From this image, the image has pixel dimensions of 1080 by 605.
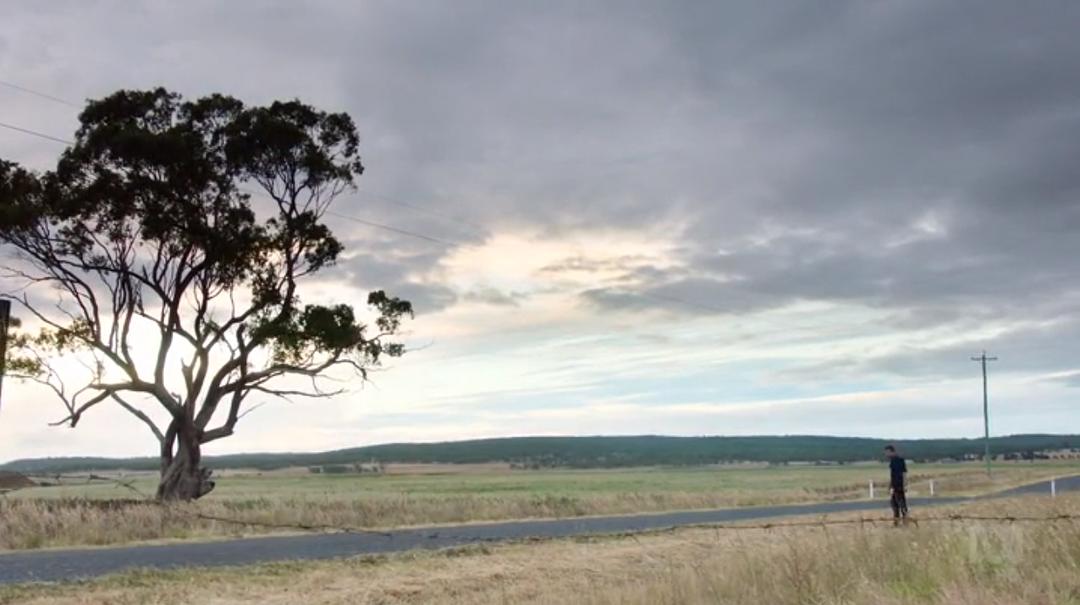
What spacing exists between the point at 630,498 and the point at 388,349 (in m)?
10.9

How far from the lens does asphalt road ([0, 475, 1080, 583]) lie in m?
19.6

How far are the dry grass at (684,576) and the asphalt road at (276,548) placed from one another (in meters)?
1.96

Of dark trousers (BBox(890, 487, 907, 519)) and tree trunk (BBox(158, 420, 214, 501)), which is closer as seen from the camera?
dark trousers (BBox(890, 487, 907, 519))

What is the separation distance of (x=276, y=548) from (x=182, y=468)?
1413cm

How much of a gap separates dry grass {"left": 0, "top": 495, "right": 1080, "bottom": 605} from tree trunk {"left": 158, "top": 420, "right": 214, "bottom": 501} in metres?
17.0

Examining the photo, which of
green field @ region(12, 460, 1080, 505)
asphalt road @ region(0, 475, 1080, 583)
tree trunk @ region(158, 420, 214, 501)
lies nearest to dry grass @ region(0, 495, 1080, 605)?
asphalt road @ region(0, 475, 1080, 583)

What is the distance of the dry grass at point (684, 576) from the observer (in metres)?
9.91

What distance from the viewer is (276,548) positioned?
922 inches

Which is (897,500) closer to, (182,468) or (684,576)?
(684,576)

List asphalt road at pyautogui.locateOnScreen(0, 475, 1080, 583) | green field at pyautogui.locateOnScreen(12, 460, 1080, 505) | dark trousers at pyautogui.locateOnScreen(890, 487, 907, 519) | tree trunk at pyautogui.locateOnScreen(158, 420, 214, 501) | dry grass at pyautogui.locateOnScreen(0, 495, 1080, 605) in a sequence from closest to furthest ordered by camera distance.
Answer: dry grass at pyautogui.locateOnScreen(0, 495, 1080, 605) < asphalt road at pyautogui.locateOnScreen(0, 475, 1080, 583) < dark trousers at pyautogui.locateOnScreen(890, 487, 907, 519) < tree trunk at pyautogui.locateOnScreen(158, 420, 214, 501) < green field at pyautogui.locateOnScreen(12, 460, 1080, 505)

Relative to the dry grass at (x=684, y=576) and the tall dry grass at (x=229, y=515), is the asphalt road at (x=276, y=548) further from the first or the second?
the dry grass at (x=684, y=576)

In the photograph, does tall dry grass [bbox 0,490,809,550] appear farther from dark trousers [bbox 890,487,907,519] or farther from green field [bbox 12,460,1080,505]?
dark trousers [bbox 890,487,907,519]

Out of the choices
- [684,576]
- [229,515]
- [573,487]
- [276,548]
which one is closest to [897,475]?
Result: [276,548]

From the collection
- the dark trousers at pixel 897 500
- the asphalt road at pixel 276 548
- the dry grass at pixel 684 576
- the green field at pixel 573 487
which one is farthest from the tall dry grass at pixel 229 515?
the dark trousers at pixel 897 500
